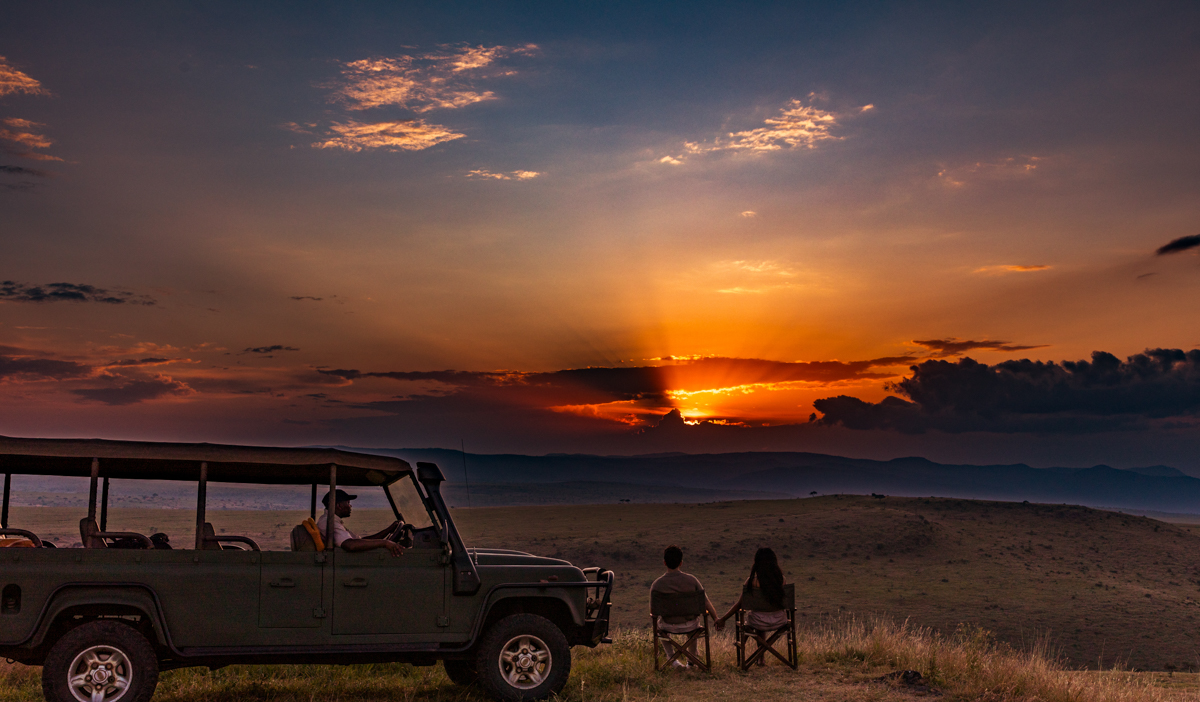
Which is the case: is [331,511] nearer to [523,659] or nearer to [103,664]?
[103,664]

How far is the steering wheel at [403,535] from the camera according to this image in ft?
33.1

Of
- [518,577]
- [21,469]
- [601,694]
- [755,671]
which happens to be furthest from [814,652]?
[21,469]

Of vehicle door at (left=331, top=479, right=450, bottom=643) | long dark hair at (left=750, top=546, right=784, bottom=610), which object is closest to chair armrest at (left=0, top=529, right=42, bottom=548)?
vehicle door at (left=331, top=479, right=450, bottom=643)

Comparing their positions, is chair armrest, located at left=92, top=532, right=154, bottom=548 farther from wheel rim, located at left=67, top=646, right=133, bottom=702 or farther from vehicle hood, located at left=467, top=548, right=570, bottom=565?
vehicle hood, located at left=467, top=548, right=570, bottom=565

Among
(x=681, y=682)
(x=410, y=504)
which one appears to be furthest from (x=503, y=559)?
(x=681, y=682)

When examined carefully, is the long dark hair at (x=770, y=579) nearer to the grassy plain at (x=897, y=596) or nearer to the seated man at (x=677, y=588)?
the seated man at (x=677, y=588)

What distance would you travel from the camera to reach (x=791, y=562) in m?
50.4

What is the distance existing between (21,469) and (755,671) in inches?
366

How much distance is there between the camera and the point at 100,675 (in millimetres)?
8594

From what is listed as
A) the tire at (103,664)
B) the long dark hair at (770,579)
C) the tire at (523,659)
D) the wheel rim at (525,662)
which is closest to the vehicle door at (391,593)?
the tire at (523,659)

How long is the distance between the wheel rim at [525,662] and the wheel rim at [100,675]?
3.70m

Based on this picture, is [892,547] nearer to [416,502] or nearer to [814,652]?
[814,652]

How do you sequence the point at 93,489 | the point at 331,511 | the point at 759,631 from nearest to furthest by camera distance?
the point at 93,489
the point at 331,511
the point at 759,631

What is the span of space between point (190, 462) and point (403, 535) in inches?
92.7
